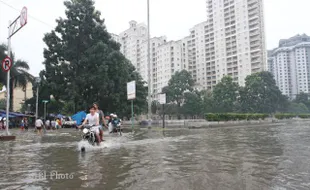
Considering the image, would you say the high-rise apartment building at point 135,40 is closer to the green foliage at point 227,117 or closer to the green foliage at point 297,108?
the green foliage at point 297,108

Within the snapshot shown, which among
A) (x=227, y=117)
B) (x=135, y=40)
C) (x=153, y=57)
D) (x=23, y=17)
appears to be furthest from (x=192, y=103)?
(x=135, y=40)

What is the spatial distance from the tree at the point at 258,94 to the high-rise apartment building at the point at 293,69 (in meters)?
71.7

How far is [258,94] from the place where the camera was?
233ft

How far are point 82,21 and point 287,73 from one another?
13292 cm

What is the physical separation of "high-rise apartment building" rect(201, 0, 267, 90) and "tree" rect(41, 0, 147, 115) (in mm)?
85071

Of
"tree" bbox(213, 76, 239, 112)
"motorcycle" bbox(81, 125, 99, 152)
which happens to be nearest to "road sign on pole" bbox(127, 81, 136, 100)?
"motorcycle" bbox(81, 125, 99, 152)

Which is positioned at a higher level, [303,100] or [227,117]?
[303,100]

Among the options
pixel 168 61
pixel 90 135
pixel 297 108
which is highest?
pixel 168 61

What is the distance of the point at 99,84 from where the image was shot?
31.0 metres

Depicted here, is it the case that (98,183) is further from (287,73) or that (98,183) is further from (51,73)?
(287,73)

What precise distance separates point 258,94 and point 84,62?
54.2 meters

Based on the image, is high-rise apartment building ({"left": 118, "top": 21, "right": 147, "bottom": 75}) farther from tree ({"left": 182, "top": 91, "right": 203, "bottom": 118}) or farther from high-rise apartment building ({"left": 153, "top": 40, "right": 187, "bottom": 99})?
tree ({"left": 182, "top": 91, "right": 203, "bottom": 118})

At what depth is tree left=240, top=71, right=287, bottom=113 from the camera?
68625 millimetres

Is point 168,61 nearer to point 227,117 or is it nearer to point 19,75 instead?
point 19,75
